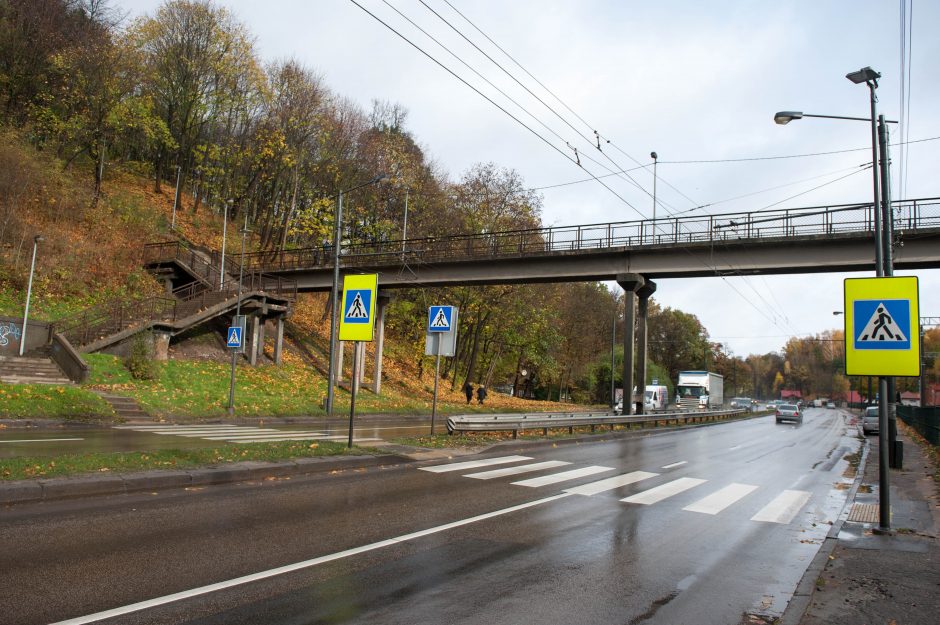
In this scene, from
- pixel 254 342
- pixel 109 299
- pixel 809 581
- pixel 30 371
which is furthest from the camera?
pixel 254 342

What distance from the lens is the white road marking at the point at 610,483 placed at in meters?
10.9

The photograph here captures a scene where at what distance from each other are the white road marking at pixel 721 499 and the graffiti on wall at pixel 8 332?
2471 centimetres

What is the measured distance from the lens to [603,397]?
73938 millimetres

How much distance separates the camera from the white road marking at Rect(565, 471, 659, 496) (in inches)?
429

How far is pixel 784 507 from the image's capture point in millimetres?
10469

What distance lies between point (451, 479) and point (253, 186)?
4548 centimetres

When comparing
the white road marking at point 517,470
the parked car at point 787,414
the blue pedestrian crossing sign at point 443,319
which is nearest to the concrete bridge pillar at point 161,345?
the blue pedestrian crossing sign at point 443,319

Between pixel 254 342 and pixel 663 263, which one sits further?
pixel 254 342

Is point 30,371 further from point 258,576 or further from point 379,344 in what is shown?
point 258,576

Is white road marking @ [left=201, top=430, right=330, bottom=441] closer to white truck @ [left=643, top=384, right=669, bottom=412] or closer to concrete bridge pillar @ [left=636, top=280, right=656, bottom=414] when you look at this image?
concrete bridge pillar @ [left=636, top=280, right=656, bottom=414]

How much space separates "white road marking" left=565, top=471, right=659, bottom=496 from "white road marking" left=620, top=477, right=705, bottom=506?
24.1 inches

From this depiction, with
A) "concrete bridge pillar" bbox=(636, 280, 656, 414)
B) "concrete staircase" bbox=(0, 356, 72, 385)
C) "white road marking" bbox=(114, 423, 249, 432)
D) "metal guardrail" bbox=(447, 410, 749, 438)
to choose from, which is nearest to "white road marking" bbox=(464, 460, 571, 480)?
"metal guardrail" bbox=(447, 410, 749, 438)

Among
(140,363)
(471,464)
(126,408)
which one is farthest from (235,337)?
(471,464)

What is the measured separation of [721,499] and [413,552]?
21.9 feet
